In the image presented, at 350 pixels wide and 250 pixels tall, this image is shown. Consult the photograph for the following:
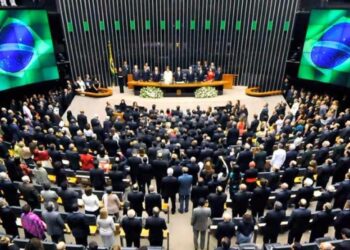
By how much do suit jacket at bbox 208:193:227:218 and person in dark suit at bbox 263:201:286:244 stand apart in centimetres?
89

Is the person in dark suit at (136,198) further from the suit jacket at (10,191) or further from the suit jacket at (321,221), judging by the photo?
the suit jacket at (321,221)

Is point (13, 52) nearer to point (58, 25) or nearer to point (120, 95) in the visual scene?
point (58, 25)

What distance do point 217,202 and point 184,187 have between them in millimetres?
1007

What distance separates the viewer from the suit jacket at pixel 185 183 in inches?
305

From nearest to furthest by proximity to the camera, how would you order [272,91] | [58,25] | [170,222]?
[170,222] < [58,25] < [272,91]

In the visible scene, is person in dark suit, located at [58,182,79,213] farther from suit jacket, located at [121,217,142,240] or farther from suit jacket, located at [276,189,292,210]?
suit jacket, located at [276,189,292,210]

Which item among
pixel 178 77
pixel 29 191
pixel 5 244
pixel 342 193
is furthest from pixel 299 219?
pixel 178 77

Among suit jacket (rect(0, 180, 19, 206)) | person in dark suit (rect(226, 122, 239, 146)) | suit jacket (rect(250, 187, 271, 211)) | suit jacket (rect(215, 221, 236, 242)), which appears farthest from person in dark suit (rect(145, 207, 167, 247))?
person in dark suit (rect(226, 122, 239, 146))

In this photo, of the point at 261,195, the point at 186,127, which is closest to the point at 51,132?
the point at 186,127

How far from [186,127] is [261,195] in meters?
4.47

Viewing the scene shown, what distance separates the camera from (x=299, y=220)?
662 cm

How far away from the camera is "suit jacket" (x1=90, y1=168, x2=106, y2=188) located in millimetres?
7754

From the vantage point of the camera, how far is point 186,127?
11289 millimetres

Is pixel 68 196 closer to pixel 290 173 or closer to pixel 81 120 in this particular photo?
pixel 290 173
